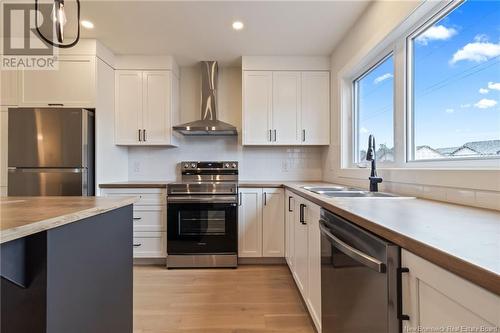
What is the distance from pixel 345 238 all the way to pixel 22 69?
339 centimetres

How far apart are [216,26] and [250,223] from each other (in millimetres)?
2023

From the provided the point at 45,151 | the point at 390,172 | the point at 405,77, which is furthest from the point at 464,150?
the point at 45,151

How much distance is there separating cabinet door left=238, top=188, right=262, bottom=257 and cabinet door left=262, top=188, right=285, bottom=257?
6cm

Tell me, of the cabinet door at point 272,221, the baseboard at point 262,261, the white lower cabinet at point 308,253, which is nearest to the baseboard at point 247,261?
the baseboard at point 262,261

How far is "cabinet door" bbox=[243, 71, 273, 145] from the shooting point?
3137mm

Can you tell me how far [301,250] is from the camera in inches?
79.3

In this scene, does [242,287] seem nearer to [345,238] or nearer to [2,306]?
[345,238]

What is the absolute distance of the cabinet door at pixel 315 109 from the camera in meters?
3.16

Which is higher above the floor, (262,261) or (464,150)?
(464,150)

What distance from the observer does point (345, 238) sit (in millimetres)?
1101

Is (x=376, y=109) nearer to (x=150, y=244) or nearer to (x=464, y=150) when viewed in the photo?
(x=464, y=150)

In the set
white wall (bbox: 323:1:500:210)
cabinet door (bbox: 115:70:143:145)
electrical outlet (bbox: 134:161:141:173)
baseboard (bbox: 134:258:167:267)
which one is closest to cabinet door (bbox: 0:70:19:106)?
cabinet door (bbox: 115:70:143:145)

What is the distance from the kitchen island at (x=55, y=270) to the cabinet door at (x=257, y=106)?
83.6 inches

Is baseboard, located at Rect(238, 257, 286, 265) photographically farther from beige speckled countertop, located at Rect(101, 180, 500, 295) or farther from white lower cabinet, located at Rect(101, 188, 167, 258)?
beige speckled countertop, located at Rect(101, 180, 500, 295)
